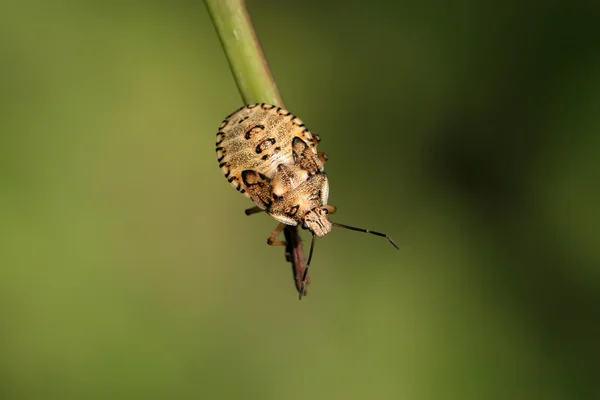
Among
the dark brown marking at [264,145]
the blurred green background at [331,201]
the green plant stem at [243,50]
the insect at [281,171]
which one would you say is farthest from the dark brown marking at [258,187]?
the blurred green background at [331,201]

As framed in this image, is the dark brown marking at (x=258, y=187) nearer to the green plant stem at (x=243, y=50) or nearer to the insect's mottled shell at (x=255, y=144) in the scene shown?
the insect's mottled shell at (x=255, y=144)

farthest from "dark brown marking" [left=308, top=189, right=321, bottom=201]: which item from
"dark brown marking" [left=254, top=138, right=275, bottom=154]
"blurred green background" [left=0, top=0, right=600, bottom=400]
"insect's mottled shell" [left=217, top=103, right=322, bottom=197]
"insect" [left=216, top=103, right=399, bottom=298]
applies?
"blurred green background" [left=0, top=0, right=600, bottom=400]

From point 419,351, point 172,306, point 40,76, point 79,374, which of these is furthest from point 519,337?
point 40,76

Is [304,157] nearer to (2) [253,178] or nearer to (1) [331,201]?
(2) [253,178]

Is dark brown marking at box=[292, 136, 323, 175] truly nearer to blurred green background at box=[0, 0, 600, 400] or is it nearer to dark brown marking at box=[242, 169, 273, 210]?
dark brown marking at box=[242, 169, 273, 210]

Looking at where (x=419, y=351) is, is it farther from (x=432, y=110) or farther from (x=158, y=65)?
(x=158, y=65)

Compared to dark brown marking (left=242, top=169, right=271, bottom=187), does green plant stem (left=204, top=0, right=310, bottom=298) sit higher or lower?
higher
